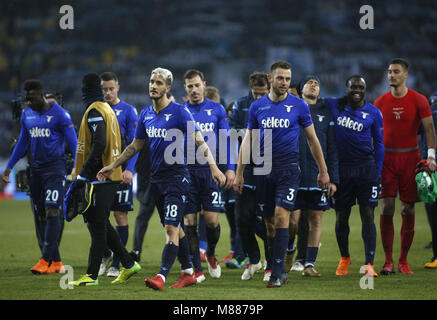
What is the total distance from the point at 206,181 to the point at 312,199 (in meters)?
1.26

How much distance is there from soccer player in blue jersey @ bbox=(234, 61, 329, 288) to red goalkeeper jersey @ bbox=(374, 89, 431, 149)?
1664 mm

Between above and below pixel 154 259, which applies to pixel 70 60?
above

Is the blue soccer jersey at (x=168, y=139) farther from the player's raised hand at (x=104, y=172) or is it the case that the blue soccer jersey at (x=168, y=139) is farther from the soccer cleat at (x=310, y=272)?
the soccer cleat at (x=310, y=272)

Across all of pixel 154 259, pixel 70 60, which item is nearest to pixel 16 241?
pixel 154 259

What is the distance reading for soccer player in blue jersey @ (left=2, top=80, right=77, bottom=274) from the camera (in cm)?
855

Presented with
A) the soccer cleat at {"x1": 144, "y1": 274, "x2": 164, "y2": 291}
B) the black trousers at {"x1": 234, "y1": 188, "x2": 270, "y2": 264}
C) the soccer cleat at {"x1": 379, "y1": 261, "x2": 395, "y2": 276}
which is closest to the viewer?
the soccer cleat at {"x1": 144, "y1": 274, "x2": 164, "y2": 291}

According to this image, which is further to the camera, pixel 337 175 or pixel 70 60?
pixel 70 60

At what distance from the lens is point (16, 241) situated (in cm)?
1205

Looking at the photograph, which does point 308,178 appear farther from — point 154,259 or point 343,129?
point 154,259

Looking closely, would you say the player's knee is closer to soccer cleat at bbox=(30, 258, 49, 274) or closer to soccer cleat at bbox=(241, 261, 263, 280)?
soccer cleat at bbox=(30, 258, 49, 274)

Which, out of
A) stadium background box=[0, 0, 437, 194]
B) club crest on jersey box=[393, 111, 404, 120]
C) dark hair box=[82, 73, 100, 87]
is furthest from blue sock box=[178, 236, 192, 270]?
stadium background box=[0, 0, 437, 194]

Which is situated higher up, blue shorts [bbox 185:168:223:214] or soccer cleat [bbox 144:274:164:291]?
blue shorts [bbox 185:168:223:214]

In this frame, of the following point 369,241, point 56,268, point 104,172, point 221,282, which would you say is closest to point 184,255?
point 221,282
